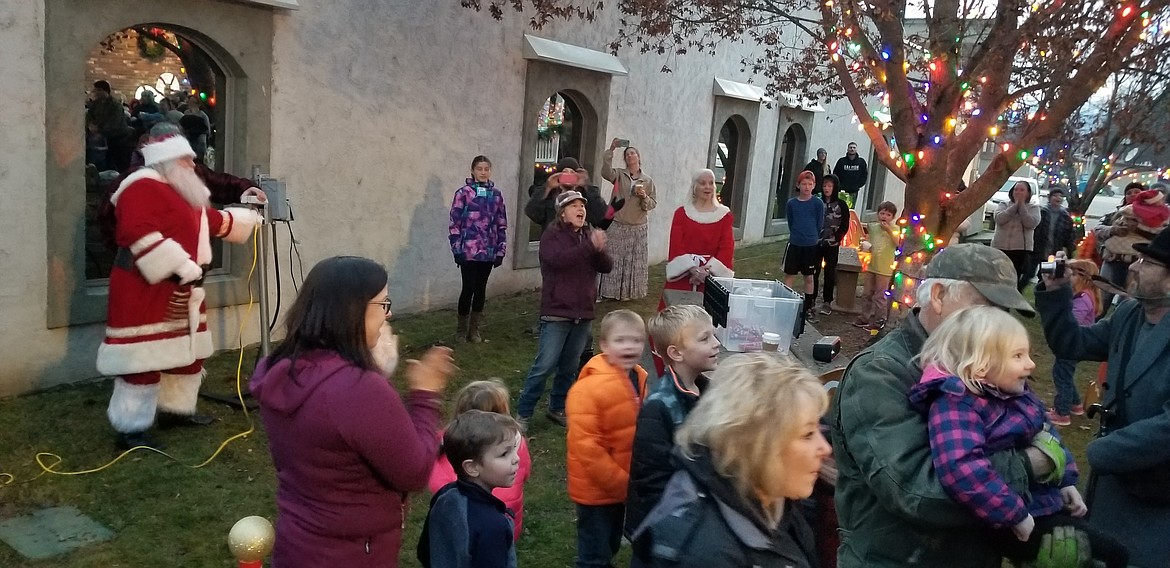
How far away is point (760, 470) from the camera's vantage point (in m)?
1.94

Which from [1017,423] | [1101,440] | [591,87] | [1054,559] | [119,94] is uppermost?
[591,87]

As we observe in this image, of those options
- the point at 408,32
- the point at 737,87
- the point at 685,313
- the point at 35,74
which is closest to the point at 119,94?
the point at 35,74

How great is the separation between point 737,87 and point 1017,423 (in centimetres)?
1263

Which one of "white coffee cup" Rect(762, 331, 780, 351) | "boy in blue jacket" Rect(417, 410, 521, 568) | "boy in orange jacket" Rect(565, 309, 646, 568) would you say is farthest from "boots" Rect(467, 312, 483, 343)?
"boy in blue jacket" Rect(417, 410, 521, 568)

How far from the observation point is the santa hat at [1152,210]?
747 centimetres

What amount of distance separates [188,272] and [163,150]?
2.29 feet

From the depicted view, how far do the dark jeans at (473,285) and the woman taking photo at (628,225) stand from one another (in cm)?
208

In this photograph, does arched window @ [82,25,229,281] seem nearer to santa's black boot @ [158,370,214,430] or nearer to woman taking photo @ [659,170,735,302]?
santa's black boot @ [158,370,214,430]

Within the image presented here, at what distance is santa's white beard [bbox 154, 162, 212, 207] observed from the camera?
4965 millimetres

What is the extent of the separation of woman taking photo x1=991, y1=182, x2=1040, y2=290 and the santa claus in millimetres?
9483

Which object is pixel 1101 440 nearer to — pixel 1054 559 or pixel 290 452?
pixel 1054 559

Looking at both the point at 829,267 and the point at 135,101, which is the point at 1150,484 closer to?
the point at 135,101

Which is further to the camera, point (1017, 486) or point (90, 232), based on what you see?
point (90, 232)

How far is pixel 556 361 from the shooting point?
5.76 m
